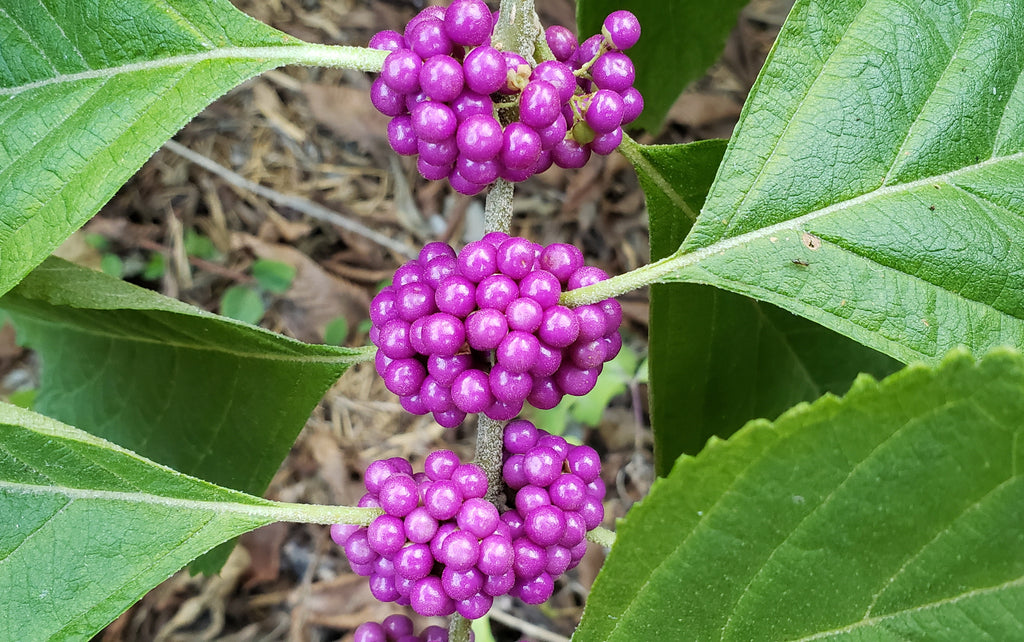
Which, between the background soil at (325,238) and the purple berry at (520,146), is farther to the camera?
the background soil at (325,238)

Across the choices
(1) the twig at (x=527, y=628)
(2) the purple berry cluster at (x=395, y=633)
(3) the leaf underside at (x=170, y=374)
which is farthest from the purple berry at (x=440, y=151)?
(1) the twig at (x=527, y=628)

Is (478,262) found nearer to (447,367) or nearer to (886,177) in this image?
(447,367)

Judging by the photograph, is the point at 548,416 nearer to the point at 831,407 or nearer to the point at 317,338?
the point at 317,338

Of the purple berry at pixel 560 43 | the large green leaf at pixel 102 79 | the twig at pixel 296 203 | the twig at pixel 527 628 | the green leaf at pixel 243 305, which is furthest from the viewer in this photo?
the twig at pixel 296 203

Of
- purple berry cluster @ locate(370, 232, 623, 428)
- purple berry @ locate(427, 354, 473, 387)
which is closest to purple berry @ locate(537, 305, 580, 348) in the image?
purple berry cluster @ locate(370, 232, 623, 428)

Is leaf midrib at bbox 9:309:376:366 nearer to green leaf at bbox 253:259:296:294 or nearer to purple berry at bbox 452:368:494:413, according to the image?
purple berry at bbox 452:368:494:413

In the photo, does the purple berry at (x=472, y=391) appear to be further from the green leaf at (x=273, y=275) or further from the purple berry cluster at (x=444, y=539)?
the green leaf at (x=273, y=275)
